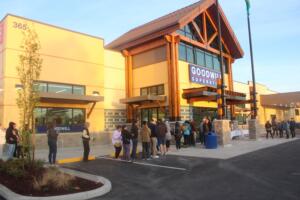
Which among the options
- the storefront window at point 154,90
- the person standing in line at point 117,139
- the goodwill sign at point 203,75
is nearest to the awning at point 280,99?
the goodwill sign at point 203,75

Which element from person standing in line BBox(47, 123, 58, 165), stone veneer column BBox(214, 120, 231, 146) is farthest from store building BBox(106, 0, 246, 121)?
person standing in line BBox(47, 123, 58, 165)

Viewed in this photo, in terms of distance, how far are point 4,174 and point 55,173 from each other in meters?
1.84

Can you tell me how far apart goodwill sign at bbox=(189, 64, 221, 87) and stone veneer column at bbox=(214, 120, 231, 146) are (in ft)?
20.0

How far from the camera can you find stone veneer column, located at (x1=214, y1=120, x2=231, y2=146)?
17.6 metres

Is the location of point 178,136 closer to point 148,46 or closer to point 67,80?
point 67,80

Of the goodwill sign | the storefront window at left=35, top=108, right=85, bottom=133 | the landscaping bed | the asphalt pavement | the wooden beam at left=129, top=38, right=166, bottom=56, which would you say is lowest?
the asphalt pavement

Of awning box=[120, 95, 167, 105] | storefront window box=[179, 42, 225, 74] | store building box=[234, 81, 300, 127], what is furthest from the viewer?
store building box=[234, 81, 300, 127]

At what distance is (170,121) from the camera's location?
21.2 metres

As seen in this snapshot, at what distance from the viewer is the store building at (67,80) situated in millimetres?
17969

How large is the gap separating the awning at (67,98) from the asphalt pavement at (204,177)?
5.97 m

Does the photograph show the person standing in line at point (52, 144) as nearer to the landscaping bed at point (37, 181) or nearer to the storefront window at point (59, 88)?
the landscaping bed at point (37, 181)

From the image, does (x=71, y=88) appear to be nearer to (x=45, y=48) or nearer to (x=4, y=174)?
(x=45, y=48)

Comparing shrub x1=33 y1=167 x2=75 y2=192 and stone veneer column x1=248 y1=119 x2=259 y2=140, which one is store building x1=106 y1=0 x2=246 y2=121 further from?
shrub x1=33 y1=167 x2=75 y2=192

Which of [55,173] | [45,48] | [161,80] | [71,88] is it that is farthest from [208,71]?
[55,173]
